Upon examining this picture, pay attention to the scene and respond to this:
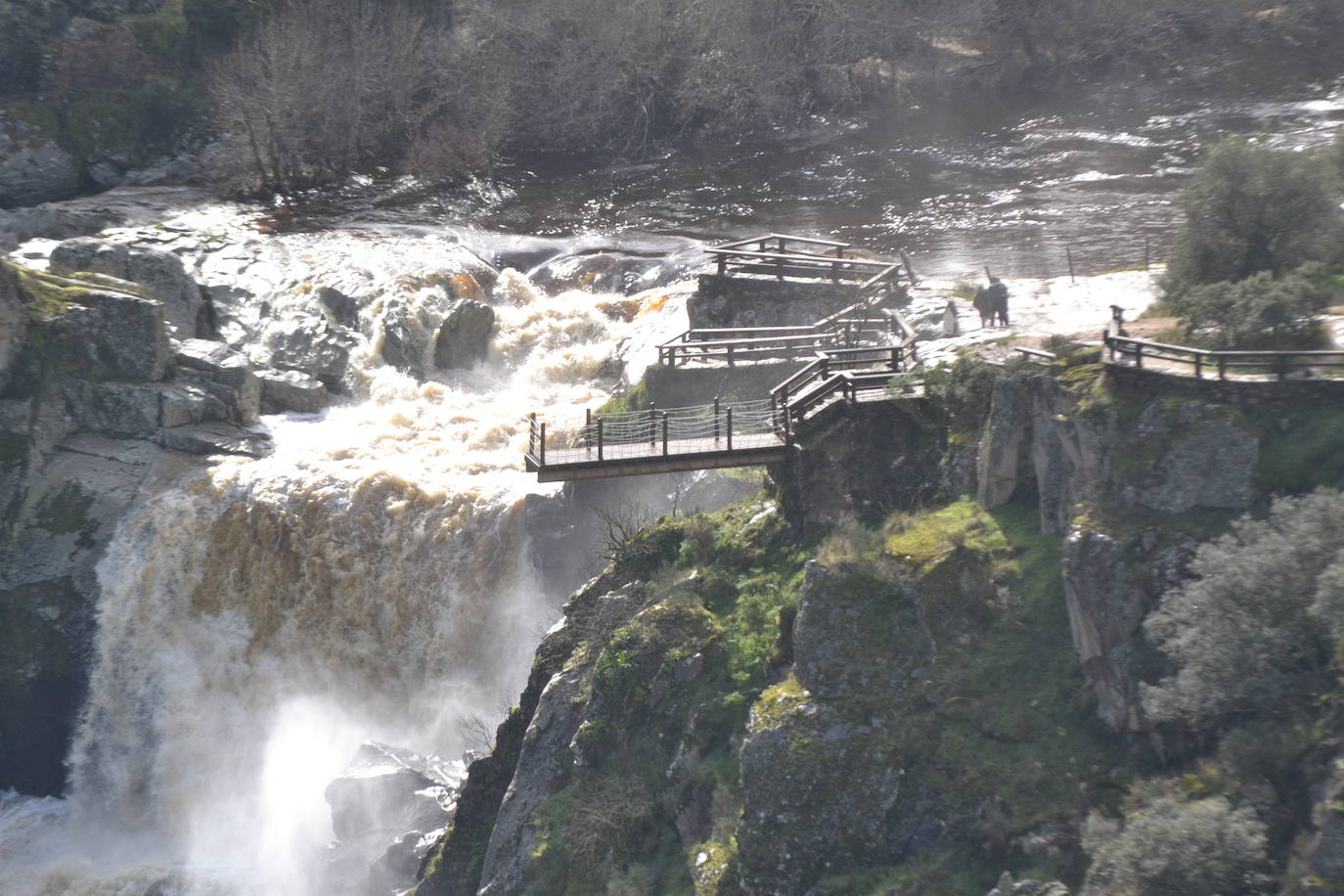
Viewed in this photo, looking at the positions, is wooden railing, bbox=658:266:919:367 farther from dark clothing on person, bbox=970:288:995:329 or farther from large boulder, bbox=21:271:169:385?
large boulder, bbox=21:271:169:385

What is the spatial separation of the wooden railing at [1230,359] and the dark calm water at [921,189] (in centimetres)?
1502

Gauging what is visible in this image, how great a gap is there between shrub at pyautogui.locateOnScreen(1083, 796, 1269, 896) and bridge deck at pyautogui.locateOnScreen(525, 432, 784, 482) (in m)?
9.00

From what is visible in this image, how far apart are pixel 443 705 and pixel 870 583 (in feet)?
38.9

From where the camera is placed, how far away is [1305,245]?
18.6 m

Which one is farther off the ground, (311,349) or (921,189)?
(921,189)

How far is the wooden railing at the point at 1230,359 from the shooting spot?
583 inches

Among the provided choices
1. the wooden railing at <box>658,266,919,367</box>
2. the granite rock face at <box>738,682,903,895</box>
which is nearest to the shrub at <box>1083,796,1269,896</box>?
the granite rock face at <box>738,682,903,895</box>

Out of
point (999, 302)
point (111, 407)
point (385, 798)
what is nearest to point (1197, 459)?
point (999, 302)

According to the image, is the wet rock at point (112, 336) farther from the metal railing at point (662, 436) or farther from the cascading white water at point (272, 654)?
the metal railing at point (662, 436)

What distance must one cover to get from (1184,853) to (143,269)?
2826 cm

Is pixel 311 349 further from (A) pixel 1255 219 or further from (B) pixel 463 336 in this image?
(A) pixel 1255 219

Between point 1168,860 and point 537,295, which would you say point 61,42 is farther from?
point 1168,860

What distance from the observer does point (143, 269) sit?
3225 centimetres

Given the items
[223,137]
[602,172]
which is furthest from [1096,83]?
[223,137]
